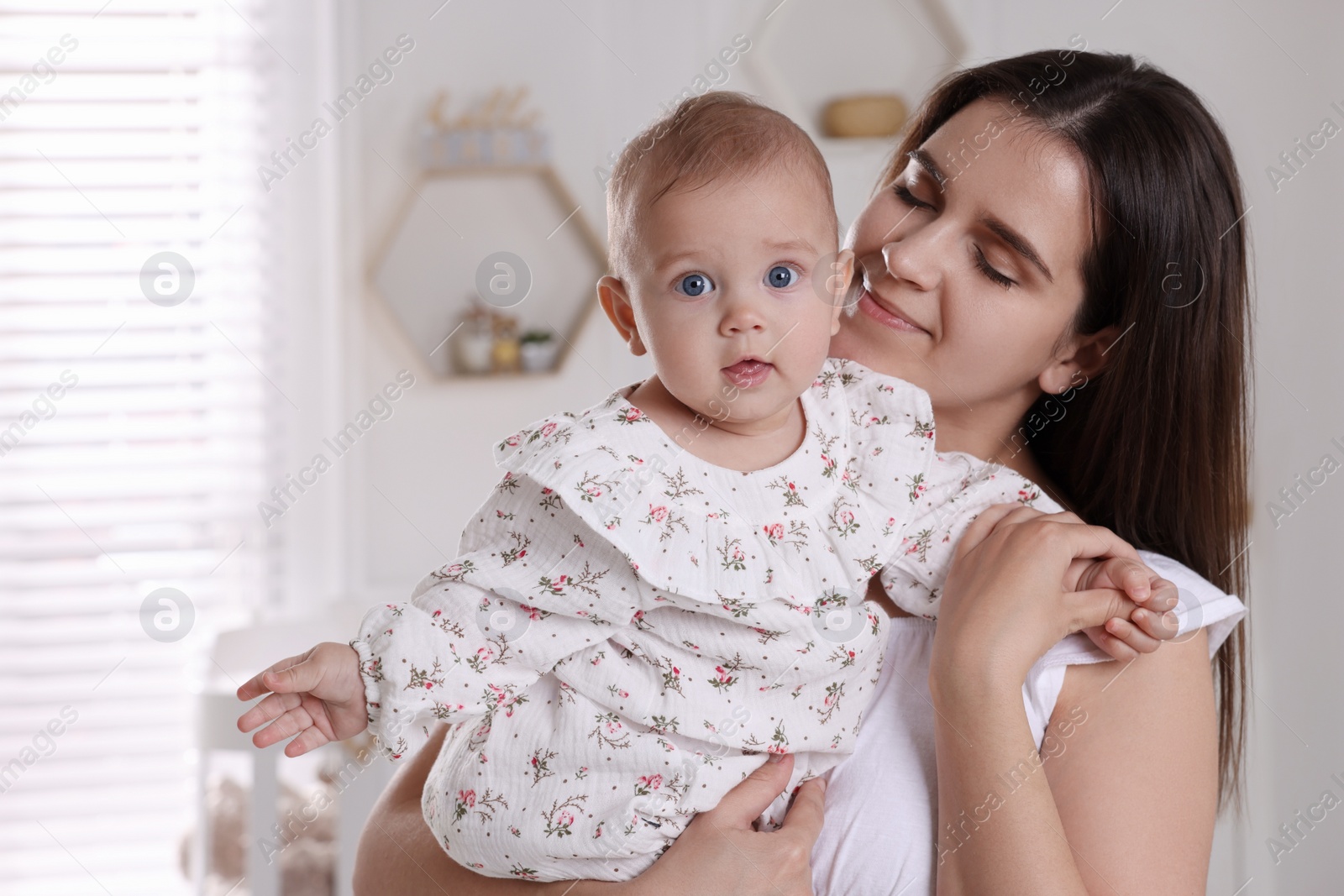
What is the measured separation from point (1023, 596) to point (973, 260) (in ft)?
1.32

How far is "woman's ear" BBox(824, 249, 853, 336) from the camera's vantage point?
1.05 meters

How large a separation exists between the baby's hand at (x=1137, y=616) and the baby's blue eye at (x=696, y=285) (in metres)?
0.53

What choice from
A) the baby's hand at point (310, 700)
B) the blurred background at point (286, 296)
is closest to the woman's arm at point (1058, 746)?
the baby's hand at point (310, 700)

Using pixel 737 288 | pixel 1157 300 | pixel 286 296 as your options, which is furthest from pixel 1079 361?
pixel 286 296

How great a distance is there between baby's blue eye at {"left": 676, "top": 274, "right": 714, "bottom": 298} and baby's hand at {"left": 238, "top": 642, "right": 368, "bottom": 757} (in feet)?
1.43

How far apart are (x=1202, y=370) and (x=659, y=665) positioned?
2.58ft

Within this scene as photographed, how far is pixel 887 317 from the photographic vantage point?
1.31 metres

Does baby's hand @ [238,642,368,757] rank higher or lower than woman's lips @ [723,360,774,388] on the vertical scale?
lower


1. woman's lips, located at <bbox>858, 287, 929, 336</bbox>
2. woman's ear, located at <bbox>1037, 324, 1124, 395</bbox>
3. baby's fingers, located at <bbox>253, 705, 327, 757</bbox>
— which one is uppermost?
woman's lips, located at <bbox>858, 287, 929, 336</bbox>

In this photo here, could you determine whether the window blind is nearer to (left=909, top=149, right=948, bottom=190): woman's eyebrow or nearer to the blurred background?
the blurred background

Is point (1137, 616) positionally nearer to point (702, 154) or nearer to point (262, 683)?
point (702, 154)

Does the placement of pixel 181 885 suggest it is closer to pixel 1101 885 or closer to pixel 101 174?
pixel 101 174

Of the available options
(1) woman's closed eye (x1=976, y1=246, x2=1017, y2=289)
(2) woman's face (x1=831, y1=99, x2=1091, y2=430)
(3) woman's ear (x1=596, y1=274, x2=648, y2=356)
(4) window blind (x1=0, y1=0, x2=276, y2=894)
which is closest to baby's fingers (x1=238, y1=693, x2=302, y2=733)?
(3) woman's ear (x1=596, y1=274, x2=648, y2=356)

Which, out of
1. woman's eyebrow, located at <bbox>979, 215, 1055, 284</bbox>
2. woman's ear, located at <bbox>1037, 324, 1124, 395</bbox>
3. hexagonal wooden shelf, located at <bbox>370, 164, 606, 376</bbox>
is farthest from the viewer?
hexagonal wooden shelf, located at <bbox>370, 164, 606, 376</bbox>
